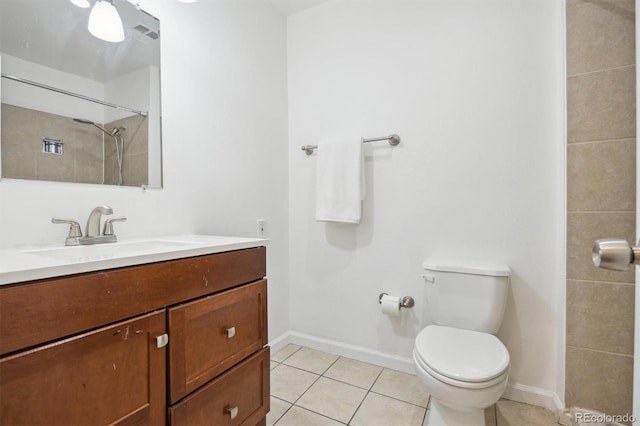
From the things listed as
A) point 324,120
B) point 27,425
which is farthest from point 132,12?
point 27,425

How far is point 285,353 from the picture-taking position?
196cm

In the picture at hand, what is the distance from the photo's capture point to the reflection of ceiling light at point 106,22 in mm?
1132

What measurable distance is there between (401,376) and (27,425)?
1615 millimetres

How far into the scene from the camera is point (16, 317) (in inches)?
22.2

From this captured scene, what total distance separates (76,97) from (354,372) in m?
1.88

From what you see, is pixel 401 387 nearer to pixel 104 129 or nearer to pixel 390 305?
pixel 390 305

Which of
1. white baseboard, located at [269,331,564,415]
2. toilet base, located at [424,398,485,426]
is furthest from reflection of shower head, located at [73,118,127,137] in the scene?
toilet base, located at [424,398,485,426]

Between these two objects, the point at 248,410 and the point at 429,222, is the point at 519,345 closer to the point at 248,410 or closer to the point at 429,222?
the point at 429,222

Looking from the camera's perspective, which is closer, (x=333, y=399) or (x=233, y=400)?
(x=233, y=400)

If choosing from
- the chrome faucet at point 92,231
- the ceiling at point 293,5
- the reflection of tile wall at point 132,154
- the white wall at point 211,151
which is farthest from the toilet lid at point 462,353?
the ceiling at point 293,5

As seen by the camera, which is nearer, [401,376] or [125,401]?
[125,401]

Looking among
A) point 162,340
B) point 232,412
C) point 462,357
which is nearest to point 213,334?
point 162,340

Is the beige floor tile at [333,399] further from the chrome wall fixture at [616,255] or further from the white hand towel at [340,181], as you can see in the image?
the chrome wall fixture at [616,255]

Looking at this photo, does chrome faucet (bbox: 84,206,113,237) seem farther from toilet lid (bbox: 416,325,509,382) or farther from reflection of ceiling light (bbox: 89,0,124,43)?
toilet lid (bbox: 416,325,509,382)
